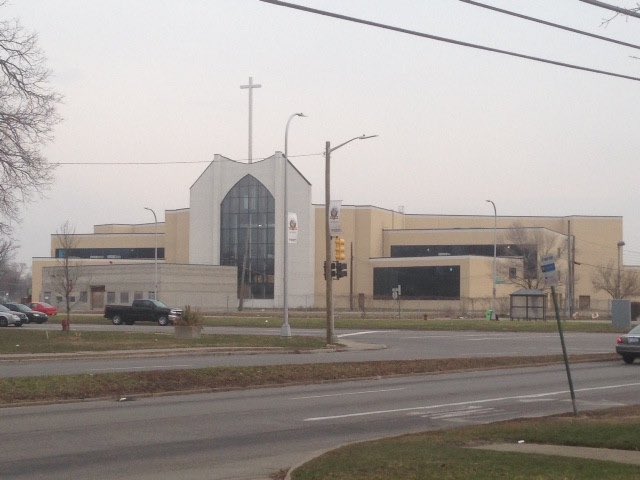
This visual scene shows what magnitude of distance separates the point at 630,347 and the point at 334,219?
45.8 ft

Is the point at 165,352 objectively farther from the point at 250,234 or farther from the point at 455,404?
the point at 250,234

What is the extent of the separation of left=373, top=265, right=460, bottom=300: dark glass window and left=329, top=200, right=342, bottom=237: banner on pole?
189 ft

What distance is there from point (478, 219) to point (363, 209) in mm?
15474

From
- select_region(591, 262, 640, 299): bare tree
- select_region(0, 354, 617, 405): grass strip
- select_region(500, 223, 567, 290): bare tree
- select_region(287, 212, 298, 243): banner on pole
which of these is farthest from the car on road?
select_region(591, 262, 640, 299): bare tree

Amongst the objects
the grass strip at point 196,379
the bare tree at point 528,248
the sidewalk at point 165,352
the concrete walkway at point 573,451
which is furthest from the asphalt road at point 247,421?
the bare tree at point 528,248

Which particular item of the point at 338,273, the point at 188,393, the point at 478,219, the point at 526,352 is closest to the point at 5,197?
the point at 338,273

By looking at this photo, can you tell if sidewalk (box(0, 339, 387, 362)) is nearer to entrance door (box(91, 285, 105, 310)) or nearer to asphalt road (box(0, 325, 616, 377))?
asphalt road (box(0, 325, 616, 377))

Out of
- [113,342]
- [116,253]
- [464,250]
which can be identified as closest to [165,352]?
[113,342]

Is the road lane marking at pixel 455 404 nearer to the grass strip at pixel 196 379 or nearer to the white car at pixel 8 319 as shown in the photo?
the grass strip at pixel 196 379

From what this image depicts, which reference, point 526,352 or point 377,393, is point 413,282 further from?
point 377,393

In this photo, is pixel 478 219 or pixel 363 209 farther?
pixel 478 219

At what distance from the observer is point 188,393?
67.9ft

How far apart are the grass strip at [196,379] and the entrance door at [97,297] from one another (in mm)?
68620

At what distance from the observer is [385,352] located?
120 feet
